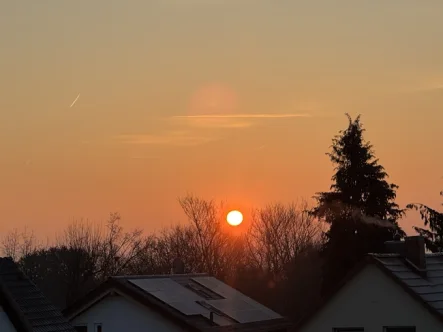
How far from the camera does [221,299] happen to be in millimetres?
36812

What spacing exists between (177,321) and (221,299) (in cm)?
599

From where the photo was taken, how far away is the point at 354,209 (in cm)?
4978

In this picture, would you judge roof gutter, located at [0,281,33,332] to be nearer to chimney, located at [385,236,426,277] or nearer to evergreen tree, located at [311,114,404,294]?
chimney, located at [385,236,426,277]

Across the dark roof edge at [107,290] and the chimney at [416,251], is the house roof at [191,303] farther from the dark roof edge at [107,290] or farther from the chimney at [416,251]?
the chimney at [416,251]

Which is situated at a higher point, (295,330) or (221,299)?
(221,299)

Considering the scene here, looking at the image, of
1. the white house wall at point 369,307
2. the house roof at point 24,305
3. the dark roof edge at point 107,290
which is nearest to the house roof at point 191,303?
the dark roof edge at point 107,290

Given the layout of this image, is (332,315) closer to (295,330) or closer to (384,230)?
(295,330)

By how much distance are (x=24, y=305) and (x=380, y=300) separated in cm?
1212

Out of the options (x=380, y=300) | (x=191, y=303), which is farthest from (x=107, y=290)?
(x=380, y=300)

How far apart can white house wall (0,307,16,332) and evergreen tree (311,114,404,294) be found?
33854mm

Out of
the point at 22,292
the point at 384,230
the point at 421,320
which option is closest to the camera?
the point at 22,292

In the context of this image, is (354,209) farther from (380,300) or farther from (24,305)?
(24,305)

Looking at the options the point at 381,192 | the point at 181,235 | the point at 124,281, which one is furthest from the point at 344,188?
the point at 181,235

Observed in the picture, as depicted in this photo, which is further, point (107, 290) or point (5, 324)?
point (107, 290)
